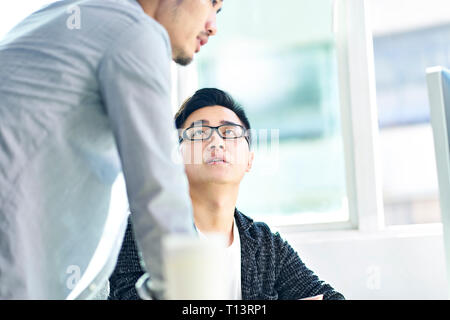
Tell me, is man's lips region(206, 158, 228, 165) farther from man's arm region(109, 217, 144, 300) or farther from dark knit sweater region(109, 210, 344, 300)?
man's arm region(109, 217, 144, 300)

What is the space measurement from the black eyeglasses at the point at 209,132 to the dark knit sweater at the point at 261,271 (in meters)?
0.23

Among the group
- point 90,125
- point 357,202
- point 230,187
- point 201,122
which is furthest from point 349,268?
point 90,125

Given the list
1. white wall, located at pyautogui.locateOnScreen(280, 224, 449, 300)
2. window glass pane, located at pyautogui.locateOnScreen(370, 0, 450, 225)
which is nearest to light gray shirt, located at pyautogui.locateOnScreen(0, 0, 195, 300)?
white wall, located at pyautogui.locateOnScreen(280, 224, 449, 300)

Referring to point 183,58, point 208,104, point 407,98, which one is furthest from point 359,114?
point 183,58

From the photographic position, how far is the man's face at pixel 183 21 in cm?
97

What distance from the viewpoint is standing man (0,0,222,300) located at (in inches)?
25.6

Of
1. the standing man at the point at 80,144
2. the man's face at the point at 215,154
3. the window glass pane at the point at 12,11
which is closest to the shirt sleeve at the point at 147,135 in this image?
the standing man at the point at 80,144

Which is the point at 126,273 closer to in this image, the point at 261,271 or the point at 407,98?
the point at 261,271

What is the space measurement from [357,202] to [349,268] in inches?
10.4

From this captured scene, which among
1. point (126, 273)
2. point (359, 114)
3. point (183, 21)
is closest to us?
point (183, 21)

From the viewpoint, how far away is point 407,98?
200 cm

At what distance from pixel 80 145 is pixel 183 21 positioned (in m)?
0.36

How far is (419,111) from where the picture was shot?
199 cm

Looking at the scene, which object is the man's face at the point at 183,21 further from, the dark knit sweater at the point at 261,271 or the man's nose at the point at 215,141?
the dark knit sweater at the point at 261,271
